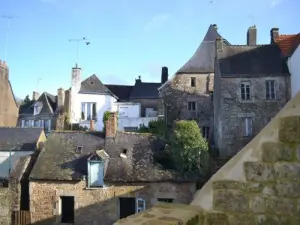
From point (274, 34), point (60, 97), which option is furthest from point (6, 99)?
point (274, 34)

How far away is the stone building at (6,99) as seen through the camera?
1335 inches

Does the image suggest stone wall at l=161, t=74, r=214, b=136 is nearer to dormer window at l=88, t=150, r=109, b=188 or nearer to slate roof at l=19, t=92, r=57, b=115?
dormer window at l=88, t=150, r=109, b=188

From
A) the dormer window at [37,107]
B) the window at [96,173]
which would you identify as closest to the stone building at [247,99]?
the window at [96,173]

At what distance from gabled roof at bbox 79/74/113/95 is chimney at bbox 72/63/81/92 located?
46 cm

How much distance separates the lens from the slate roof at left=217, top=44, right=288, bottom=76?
933 inches

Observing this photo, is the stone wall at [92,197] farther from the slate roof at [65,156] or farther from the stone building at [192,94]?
the stone building at [192,94]

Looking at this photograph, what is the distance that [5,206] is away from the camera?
16984mm

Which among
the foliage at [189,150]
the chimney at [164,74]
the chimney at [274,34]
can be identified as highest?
the chimney at [274,34]

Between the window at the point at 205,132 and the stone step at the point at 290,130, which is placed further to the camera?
the window at the point at 205,132

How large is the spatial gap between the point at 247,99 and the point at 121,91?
742 inches

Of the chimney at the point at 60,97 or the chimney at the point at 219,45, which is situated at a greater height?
the chimney at the point at 219,45

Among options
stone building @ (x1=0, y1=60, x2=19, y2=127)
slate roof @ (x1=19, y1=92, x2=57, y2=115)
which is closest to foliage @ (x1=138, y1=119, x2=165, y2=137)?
slate roof @ (x1=19, y1=92, x2=57, y2=115)

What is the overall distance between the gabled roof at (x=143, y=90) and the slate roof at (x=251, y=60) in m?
11.7

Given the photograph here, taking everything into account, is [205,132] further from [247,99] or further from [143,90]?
[143,90]
